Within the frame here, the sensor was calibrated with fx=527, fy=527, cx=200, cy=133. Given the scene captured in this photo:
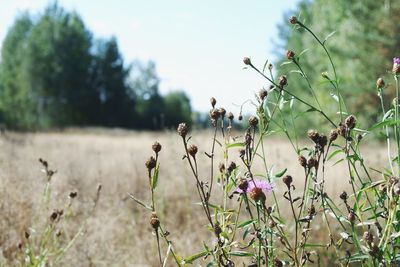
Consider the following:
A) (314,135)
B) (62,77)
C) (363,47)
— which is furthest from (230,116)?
(62,77)

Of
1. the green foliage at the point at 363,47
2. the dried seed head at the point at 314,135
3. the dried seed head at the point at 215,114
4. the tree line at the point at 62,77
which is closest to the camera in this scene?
the dried seed head at the point at 314,135

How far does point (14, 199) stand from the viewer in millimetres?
2727

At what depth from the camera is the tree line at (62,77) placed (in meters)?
29.0

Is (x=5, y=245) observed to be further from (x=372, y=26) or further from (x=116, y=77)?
(x=116, y=77)

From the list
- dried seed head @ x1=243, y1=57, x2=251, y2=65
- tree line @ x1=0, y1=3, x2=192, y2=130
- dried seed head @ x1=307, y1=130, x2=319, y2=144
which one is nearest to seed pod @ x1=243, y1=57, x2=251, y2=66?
dried seed head @ x1=243, y1=57, x2=251, y2=65

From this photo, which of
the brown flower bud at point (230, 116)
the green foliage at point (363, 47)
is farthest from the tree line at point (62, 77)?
the brown flower bud at point (230, 116)

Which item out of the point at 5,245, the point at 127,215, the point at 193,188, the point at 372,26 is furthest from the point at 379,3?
the point at 5,245

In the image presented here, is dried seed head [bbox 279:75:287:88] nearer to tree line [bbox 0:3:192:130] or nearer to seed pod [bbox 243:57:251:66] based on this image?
seed pod [bbox 243:57:251:66]

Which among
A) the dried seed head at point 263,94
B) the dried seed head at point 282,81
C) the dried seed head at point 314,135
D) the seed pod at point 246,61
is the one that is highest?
the seed pod at point 246,61

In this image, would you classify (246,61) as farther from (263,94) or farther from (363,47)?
(363,47)

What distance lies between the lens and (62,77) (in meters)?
29.7

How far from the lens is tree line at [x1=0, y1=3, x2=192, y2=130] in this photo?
95.0 feet

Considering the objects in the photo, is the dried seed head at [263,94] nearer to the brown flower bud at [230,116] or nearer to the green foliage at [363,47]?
the brown flower bud at [230,116]

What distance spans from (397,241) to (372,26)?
39.7ft
